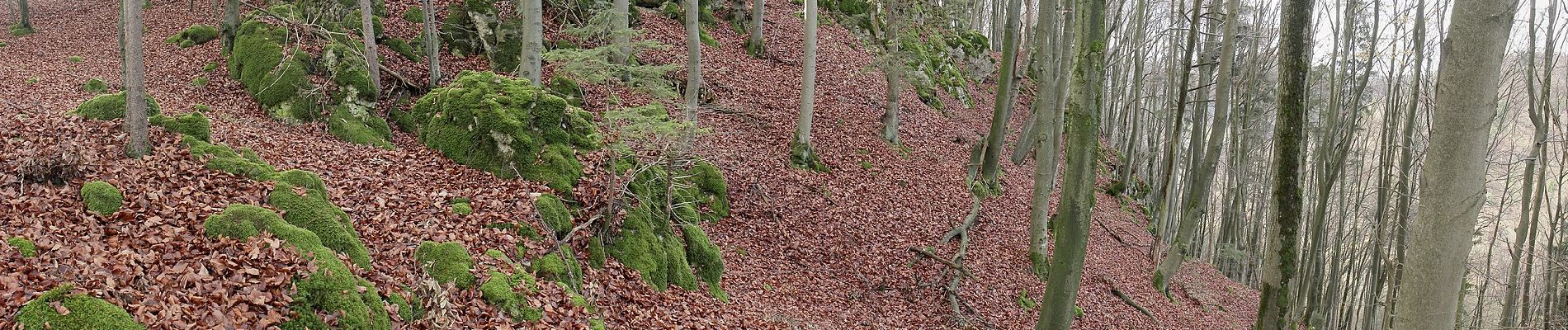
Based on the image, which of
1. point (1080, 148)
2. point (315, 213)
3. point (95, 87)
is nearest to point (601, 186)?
point (315, 213)

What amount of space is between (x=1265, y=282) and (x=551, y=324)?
5.95 meters

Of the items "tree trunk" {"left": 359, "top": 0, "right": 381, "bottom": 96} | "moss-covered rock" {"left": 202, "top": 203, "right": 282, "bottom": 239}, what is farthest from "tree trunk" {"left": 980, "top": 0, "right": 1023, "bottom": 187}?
"moss-covered rock" {"left": 202, "top": 203, "right": 282, "bottom": 239}

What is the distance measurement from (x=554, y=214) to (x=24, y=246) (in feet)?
12.9

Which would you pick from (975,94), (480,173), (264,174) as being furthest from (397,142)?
(975,94)

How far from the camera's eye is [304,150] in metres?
8.52

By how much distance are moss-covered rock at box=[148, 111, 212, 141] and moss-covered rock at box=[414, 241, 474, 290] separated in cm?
272

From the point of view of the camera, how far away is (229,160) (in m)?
6.87

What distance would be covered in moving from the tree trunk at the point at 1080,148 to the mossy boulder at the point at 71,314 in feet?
22.0

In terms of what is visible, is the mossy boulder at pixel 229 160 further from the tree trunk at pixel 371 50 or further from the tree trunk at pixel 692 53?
the tree trunk at pixel 692 53

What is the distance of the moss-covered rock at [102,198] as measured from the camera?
5.54 meters

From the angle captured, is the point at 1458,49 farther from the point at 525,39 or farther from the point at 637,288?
the point at 525,39

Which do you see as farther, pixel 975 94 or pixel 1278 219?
pixel 975 94

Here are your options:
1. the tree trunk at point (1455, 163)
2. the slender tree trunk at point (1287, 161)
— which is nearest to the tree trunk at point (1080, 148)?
the slender tree trunk at point (1287, 161)

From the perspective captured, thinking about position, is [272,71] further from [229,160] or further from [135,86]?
[229,160]
